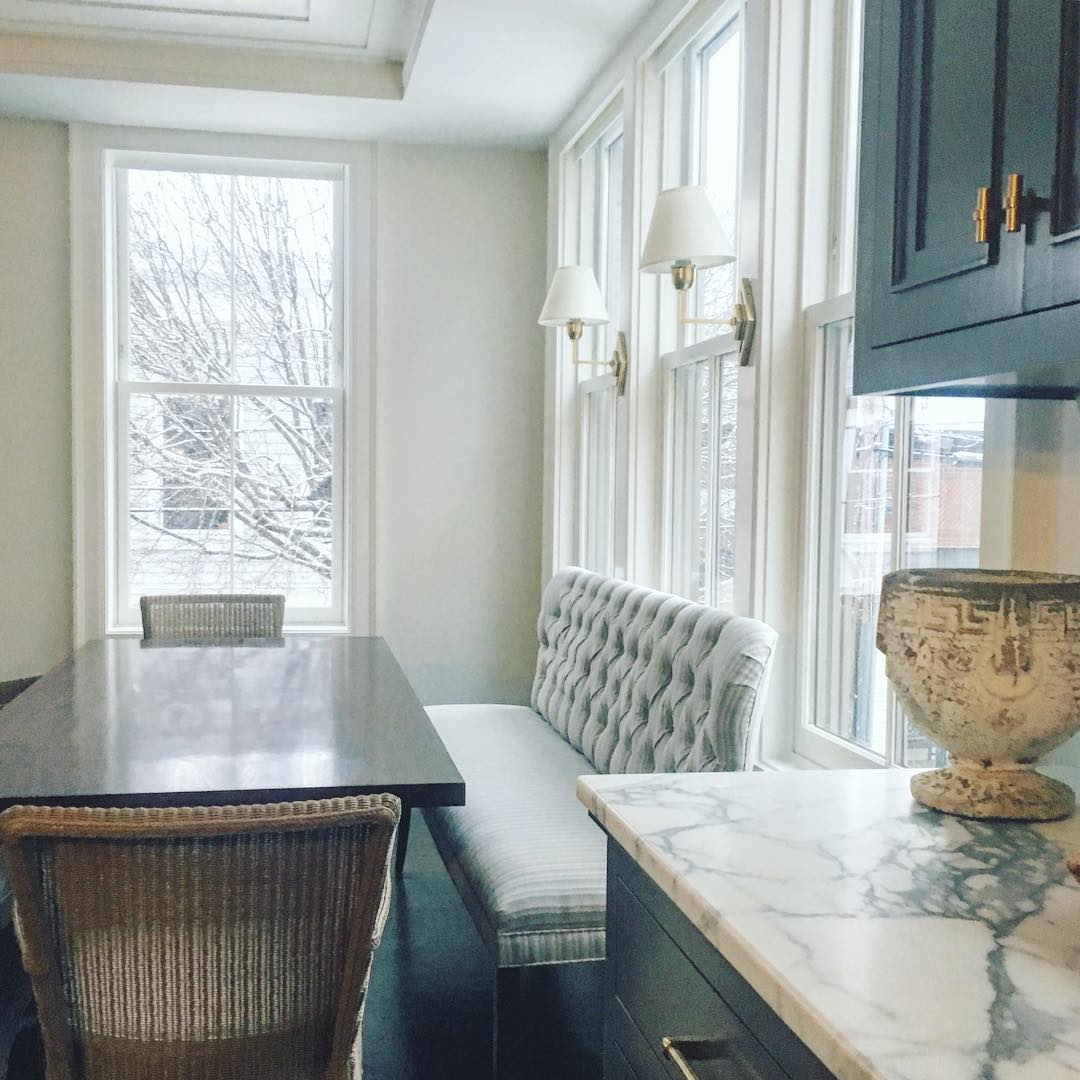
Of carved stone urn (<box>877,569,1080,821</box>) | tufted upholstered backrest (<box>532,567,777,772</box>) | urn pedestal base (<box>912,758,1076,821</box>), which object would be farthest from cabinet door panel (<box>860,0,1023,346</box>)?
tufted upholstered backrest (<box>532,567,777,772</box>)

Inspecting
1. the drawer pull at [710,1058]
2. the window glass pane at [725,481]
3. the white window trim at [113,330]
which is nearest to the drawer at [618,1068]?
the drawer pull at [710,1058]

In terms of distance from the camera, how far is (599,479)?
4457 millimetres

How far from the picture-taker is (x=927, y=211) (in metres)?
1.31

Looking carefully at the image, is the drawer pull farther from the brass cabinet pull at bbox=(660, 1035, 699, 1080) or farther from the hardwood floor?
the hardwood floor

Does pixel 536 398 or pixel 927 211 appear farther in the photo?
pixel 536 398

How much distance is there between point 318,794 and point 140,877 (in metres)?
0.53

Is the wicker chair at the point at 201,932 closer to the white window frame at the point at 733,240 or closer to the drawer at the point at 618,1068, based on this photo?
the drawer at the point at 618,1068

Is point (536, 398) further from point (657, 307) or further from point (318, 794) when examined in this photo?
point (318, 794)

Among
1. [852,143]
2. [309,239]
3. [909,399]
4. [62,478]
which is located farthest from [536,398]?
[909,399]

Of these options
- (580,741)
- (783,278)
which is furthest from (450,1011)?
(783,278)

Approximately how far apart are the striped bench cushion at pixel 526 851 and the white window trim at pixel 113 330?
1665 mm

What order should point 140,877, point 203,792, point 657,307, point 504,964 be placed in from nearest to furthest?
point 140,877 < point 203,792 < point 504,964 < point 657,307

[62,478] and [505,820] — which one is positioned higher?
[62,478]

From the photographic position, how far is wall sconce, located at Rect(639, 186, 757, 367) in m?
2.70
